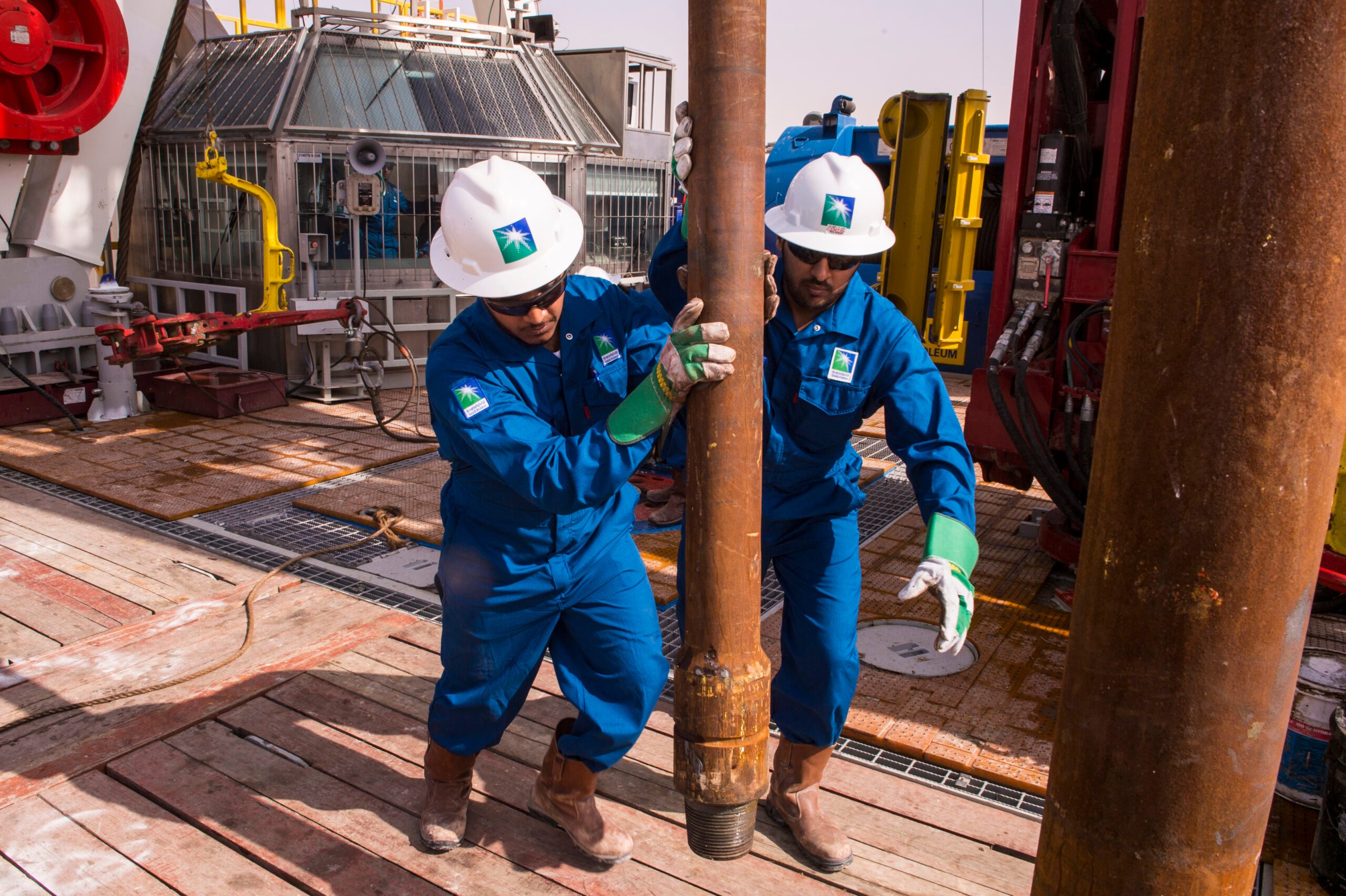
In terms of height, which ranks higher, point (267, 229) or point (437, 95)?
point (437, 95)

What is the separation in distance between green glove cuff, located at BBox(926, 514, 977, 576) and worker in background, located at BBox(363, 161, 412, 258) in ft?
23.4

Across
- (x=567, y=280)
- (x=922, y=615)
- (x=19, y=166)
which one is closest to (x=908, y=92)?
(x=922, y=615)

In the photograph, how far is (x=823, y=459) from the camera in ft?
9.16

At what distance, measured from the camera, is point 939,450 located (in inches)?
100

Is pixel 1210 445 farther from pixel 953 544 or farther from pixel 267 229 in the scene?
pixel 267 229

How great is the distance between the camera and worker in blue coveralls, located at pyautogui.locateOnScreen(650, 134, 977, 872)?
2.66 metres

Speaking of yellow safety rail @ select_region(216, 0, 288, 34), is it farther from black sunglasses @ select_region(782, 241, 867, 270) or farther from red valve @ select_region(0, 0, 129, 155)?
black sunglasses @ select_region(782, 241, 867, 270)

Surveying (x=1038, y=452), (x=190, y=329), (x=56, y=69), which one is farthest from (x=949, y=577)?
(x=56, y=69)

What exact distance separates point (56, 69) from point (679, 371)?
7.58 metres

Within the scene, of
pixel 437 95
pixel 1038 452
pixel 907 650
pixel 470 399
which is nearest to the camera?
pixel 470 399

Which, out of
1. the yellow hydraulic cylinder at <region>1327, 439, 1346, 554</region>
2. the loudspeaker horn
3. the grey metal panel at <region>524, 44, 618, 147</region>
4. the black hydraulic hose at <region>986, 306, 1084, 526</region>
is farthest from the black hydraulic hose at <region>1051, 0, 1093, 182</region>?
the grey metal panel at <region>524, 44, 618, 147</region>

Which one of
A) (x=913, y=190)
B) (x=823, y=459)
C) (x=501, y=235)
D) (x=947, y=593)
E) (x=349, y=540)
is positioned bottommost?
(x=349, y=540)

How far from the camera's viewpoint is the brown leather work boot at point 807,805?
107 inches

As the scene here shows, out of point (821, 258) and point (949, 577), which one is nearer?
point (949, 577)
